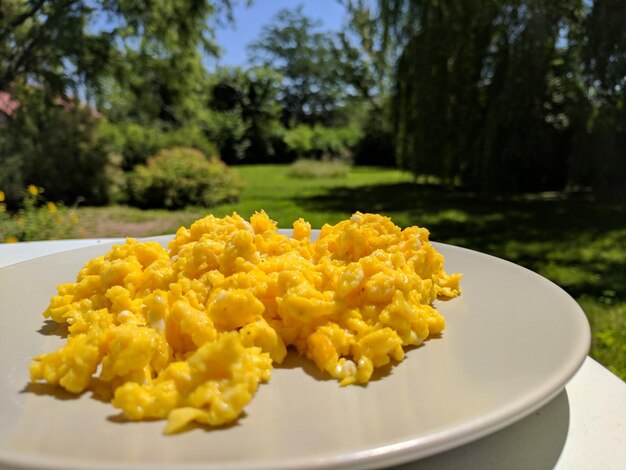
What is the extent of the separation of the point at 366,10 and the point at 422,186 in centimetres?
359

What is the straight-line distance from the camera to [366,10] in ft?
33.8

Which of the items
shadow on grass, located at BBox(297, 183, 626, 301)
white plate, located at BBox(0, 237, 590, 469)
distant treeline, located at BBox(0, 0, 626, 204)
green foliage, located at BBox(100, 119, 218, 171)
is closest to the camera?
white plate, located at BBox(0, 237, 590, 469)

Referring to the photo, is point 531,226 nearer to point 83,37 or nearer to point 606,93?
point 606,93

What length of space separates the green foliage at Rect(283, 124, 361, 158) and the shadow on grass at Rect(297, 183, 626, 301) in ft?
42.5

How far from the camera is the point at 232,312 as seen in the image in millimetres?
921

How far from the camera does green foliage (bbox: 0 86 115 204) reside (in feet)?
23.9

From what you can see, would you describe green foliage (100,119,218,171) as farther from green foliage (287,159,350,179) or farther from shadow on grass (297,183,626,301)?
shadow on grass (297,183,626,301)

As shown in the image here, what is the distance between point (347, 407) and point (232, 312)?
0.31 meters

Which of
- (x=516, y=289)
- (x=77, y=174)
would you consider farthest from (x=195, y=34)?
(x=516, y=289)

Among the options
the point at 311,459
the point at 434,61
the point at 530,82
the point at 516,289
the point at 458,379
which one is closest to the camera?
the point at 311,459

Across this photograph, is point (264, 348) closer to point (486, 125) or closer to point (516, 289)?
point (516, 289)

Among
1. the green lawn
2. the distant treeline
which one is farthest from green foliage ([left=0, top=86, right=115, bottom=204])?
the green lawn

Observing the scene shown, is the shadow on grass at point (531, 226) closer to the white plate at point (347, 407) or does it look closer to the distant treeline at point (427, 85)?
the distant treeline at point (427, 85)

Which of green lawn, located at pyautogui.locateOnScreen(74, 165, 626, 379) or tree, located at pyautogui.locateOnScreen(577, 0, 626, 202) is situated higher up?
tree, located at pyautogui.locateOnScreen(577, 0, 626, 202)
